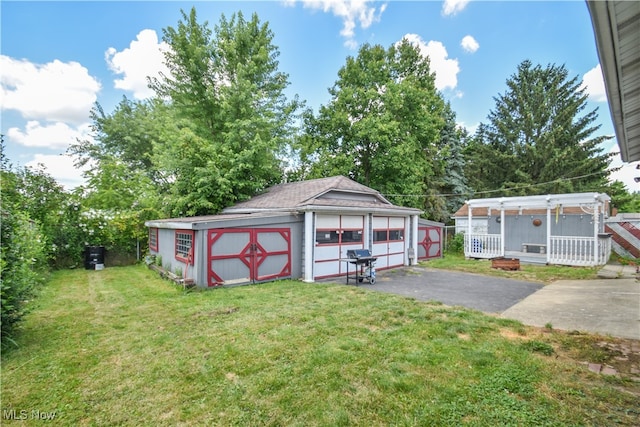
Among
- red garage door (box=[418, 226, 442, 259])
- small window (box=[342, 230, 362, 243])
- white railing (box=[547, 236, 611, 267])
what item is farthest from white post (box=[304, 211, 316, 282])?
white railing (box=[547, 236, 611, 267])

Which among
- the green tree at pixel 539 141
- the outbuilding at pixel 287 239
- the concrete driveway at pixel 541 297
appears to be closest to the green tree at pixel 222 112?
the outbuilding at pixel 287 239

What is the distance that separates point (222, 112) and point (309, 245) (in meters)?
10.4

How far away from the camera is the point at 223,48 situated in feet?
55.5

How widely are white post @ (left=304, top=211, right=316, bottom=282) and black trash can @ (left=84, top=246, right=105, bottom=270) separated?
8.82m

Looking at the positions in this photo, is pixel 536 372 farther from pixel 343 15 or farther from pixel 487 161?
pixel 487 161

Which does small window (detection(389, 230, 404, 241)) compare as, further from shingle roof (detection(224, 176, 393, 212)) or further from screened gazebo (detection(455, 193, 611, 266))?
screened gazebo (detection(455, 193, 611, 266))

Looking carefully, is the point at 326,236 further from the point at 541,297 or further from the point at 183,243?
the point at 541,297

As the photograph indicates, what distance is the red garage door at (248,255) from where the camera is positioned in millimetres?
8406

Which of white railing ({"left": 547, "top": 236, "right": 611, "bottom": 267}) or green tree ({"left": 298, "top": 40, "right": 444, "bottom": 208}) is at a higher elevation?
green tree ({"left": 298, "top": 40, "right": 444, "bottom": 208})

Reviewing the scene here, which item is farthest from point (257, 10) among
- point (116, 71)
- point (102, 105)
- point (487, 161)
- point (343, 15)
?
point (487, 161)

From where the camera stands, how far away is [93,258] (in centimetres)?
1202

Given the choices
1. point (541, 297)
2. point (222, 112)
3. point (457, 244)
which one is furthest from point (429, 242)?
point (222, 112)

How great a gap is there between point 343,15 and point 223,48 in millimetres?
6960

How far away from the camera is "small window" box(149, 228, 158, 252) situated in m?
12.7
